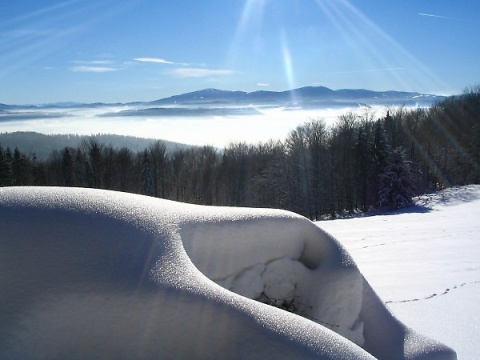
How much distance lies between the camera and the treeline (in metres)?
39.3

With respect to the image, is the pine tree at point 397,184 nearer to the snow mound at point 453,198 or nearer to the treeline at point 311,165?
the treeline at point 311,165

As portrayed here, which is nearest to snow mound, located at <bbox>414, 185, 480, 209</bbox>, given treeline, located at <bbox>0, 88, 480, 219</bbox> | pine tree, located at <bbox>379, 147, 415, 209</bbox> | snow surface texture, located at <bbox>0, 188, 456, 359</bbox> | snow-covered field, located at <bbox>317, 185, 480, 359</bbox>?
pine tree, located at <bbox>379, 147, 415, 209</bbox>

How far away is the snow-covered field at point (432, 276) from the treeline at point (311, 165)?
72.5 feet

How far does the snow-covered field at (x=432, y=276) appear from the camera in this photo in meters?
4.14

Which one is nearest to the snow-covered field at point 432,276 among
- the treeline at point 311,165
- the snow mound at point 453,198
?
the snow mound at point 453,198

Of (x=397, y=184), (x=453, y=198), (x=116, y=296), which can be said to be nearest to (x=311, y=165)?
(x=397, y=184)

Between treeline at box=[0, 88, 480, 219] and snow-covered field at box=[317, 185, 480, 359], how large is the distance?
22096 millimetres

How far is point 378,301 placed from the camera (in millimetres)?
3475

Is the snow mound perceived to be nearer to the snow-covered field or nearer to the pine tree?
the pine tree

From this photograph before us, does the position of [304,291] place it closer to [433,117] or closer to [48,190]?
[48,190]

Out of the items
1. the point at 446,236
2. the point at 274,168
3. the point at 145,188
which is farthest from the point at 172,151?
the point at 446,236

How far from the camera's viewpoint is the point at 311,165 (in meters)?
42.7

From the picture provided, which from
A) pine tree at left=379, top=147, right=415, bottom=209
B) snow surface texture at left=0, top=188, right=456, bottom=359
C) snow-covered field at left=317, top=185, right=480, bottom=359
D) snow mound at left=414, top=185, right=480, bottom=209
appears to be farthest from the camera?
pine tree at left=379, top=147, right=415, bottom=209

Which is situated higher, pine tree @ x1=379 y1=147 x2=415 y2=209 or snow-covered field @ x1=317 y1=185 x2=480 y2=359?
snow-covered field @ x1=317 y1=185 x2=480 y2=359
